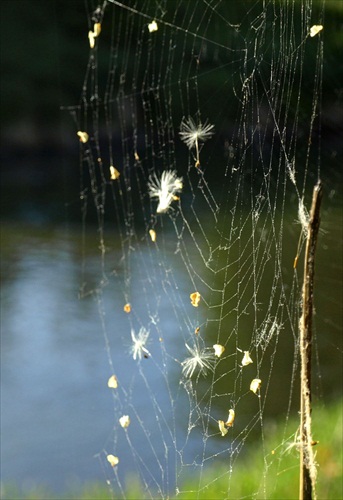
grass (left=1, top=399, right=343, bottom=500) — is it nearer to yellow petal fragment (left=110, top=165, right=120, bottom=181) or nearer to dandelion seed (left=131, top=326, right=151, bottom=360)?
dandelion seed (left=131, top=326, right=151, bottom=360)

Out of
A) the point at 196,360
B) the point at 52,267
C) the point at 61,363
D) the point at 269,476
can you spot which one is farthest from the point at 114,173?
the point at 52,267

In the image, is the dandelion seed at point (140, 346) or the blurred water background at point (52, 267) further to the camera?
the blurred water background at point (52, 267)

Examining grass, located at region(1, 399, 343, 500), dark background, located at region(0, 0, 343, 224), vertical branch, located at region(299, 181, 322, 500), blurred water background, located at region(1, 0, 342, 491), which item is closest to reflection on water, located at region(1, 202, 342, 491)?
blurred water background, located at region(1, 0, 342, 491)

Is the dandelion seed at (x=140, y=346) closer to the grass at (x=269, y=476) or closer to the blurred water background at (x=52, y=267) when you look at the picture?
the blurred water background at (x=52, y=267)

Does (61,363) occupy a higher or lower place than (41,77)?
lower

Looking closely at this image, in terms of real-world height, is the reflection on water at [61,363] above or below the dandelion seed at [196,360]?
below

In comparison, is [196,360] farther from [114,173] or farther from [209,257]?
[209,257]

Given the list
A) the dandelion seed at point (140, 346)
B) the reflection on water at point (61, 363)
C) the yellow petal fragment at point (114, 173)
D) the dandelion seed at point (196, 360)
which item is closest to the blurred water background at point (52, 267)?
the reflection on water at point (61, 363)
